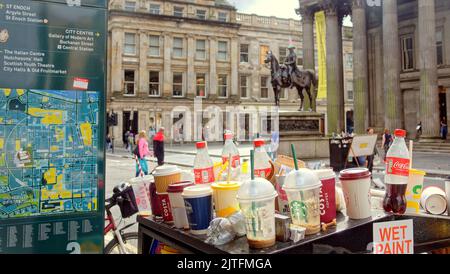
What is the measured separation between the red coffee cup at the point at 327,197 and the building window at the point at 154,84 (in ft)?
133

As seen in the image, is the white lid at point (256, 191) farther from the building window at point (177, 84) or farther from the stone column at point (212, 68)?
the stone column at point (212, 68)

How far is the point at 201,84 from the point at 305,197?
4270 centimetres

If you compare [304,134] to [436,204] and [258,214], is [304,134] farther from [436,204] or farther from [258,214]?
[258,214]

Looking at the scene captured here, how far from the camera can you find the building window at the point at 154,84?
41.6 m

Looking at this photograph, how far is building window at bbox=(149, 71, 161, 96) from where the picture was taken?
41.6m

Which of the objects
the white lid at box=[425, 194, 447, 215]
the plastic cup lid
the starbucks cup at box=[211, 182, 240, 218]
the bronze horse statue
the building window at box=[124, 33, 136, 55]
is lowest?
the white lid at box=[425, 194, 447, 215]

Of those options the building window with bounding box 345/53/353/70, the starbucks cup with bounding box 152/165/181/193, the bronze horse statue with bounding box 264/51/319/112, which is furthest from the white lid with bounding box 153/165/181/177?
the building window with bounding box 345/53/353/70

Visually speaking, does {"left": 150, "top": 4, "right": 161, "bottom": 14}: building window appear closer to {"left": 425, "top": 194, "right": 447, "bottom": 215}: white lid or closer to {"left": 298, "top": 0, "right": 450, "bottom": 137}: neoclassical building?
{"left": 298, "top": 0, "right": 450, "bottom": 137}: neoclassical building

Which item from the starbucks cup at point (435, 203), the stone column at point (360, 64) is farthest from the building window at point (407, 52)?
the starbucks cup at point (435, 203)

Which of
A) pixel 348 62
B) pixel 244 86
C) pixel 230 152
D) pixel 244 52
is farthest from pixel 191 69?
pixel 230 152

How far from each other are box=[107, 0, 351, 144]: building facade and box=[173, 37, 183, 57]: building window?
0.11 m

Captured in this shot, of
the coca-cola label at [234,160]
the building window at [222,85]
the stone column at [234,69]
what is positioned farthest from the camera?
the stone column at [234,69]
